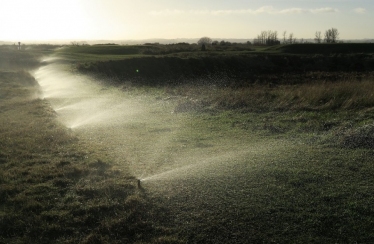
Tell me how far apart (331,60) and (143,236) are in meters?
42.4

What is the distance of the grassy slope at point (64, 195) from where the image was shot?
16.7ft

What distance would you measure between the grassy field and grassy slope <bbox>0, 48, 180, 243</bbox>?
19 millimetres

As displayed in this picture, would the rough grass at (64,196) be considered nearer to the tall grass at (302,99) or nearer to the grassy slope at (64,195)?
the grassy slope at (64,195)

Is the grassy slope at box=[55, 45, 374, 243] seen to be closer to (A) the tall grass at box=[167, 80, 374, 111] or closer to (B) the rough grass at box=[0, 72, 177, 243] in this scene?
(A) the tall grass at box=[167, 80, 374, 111]

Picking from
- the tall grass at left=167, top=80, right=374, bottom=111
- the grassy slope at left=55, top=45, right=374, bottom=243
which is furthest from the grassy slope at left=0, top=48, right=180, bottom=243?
the tall grass at left=167, top=80, right=374, bottom=111

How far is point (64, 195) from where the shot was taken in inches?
246

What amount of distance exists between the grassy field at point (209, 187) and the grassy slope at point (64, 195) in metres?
0.02

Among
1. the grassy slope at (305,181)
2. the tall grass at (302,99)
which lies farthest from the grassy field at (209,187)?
the tall grass at (302,99)

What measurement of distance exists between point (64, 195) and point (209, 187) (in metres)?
2.62

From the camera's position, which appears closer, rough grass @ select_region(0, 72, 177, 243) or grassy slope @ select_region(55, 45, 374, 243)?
grassy slope @ select_region(55, 45, 374, 243)

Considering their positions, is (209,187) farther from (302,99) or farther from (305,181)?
(302,99)

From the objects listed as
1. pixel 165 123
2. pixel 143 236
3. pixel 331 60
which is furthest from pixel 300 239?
pixel 331 60

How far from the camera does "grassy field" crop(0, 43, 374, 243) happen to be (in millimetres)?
5047

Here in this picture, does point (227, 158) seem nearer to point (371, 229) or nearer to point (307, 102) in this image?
point (371, 229)
